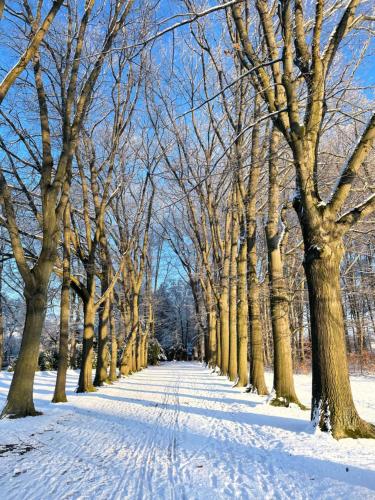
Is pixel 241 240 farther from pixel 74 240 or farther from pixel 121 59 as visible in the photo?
pixel 121 59

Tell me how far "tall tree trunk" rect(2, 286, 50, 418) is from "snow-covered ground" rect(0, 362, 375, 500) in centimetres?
41

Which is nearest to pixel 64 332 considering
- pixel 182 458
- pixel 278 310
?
pixel 278 310

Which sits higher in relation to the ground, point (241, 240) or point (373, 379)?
point (241, 240)

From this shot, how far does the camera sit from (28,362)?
27.0 feet

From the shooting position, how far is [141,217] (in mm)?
20891

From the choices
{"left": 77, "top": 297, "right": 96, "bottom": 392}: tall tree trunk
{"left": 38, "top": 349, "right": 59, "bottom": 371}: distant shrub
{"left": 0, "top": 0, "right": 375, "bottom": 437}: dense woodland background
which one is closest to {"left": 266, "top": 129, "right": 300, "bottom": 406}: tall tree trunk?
{"left": 0, "top": 0, "right": 375, "bottom": 437}: dense woodland background

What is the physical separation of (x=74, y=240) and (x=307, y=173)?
419 inches

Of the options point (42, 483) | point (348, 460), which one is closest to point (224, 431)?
point (348, 460)

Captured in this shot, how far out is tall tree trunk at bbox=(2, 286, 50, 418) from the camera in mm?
8005

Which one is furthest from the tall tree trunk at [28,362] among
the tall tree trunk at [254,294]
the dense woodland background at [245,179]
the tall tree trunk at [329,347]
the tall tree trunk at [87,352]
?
the tall tree trunk at [254,294]

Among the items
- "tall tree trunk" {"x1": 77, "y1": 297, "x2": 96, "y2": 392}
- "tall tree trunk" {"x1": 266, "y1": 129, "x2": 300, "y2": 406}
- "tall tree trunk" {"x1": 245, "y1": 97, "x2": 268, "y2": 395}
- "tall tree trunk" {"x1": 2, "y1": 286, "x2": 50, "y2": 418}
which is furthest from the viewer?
"tall tree trunk" {"x1": 77, "y1": 297, "x2": 96, "y2": 392}

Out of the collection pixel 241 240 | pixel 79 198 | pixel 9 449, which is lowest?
pixel 9 449

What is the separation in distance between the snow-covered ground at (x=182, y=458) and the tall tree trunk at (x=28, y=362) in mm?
410

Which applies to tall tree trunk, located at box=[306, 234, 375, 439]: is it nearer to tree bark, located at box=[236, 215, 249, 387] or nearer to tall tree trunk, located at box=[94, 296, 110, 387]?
tree bark, located at box=[236, 215, 249, 387]
